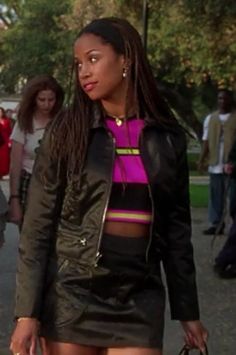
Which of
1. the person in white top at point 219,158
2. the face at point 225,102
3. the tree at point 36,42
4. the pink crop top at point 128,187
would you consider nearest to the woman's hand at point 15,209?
the pink crop top at point 128,187

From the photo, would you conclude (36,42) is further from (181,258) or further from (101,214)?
(101,214)

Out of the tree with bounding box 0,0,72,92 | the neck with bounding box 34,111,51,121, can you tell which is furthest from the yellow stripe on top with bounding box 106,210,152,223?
the tree with bounding box 0,0,72,92

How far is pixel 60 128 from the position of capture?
2.96 meters

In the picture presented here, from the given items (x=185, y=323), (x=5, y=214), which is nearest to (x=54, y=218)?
(x=185, y=323)

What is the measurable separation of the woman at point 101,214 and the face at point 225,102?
8.46 metres

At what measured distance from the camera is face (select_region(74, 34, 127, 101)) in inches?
116

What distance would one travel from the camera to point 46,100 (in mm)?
6328

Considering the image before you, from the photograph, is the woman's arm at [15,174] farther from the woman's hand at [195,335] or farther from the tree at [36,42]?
the tree at [36,42]

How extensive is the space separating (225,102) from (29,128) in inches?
214

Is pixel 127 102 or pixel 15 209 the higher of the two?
pixel 127 102

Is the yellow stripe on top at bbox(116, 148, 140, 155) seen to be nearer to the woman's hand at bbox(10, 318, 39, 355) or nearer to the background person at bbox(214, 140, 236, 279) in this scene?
the woman's hand at bbox(10, 318, 39, 355)

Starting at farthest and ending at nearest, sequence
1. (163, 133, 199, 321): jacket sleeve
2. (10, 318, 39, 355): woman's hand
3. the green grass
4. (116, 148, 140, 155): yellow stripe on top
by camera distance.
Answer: the green grass < (163, 133, 199, 321): jacket sleeve < (116, 148, 140, 155): yellow stripe on top < (10, 318, 39, 355): woman's hand

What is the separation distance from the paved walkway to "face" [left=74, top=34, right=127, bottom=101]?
3168 mm

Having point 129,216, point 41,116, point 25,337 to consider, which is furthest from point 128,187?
point 41,116
